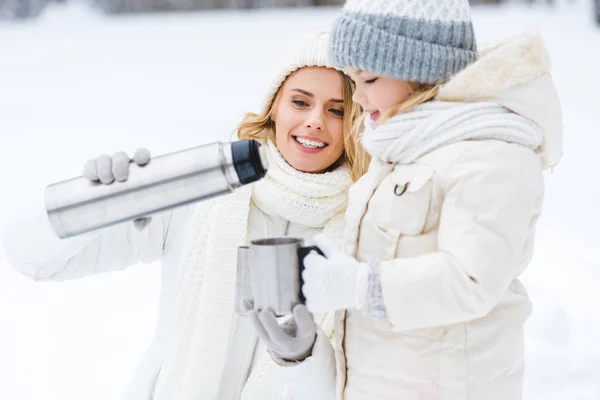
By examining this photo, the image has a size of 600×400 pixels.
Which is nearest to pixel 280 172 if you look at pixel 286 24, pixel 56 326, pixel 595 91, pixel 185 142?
pixel 56 326

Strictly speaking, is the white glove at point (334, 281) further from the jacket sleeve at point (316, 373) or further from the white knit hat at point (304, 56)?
the white knit hat at point (304, 56)

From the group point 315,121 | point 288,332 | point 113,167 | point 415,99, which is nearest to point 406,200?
point 415,99

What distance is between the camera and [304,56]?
161 cm

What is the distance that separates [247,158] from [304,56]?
54 cm

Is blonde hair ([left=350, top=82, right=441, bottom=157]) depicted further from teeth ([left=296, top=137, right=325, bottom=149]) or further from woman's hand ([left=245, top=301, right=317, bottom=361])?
teeth ([left=296, top=137, right=325, bottom=149])

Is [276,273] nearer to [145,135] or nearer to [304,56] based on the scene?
[304,56]

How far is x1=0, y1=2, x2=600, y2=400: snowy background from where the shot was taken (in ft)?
8.29

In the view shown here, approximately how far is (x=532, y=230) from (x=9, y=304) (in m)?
2.31

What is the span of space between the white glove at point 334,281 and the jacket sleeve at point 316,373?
0.20m

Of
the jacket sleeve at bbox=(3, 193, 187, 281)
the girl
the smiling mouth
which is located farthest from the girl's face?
the jacket sleeve at bbox=(3, 193, 187, 281)

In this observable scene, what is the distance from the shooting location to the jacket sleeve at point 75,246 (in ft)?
4.87

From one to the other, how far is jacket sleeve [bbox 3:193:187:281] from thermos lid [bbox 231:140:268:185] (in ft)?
1.47

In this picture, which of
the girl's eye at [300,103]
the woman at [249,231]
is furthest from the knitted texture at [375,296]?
the girl's eye at [300,103]

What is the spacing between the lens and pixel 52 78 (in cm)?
680
